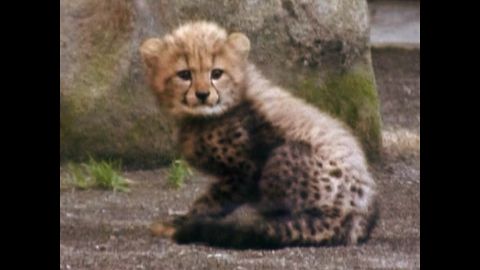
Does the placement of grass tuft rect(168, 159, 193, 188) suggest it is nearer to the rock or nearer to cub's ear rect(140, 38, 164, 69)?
the rock

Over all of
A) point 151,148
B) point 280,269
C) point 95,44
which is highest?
point 95,44

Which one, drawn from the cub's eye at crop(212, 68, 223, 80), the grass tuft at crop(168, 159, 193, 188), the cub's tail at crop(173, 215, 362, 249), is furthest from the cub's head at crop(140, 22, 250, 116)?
the cub's tail at crop(173, 215, 362, 249)

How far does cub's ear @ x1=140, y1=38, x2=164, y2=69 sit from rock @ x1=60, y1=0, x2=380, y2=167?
2 centimetres

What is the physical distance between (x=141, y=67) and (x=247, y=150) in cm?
30

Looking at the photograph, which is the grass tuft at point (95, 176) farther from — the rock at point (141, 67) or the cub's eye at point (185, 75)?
the cub's eye at point (185, 75)

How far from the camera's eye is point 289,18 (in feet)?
11.7

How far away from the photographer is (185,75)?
3449mm

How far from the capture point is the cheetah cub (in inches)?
136

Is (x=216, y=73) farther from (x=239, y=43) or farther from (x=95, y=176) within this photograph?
(x=95, y=176)

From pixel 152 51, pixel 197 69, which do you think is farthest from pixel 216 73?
pixel 152 51

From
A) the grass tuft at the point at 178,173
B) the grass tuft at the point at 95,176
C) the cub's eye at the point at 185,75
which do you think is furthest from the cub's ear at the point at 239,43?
the grass tuft at the point at 95,176
